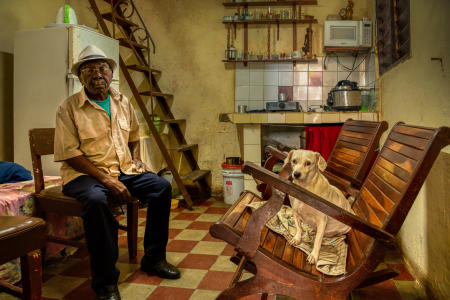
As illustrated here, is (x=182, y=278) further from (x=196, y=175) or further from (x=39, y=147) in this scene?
(x=196, y=175)

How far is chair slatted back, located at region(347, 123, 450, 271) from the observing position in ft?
3.99

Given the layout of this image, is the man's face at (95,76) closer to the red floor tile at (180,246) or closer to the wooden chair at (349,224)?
the red floor tile at (180,246)

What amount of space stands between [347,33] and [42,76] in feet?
11.0

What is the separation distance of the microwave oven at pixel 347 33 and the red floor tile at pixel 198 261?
118 inches

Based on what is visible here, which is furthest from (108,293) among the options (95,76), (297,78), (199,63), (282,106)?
(297,78)

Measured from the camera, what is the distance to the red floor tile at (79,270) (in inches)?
96.0

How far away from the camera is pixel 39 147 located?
7.68ft

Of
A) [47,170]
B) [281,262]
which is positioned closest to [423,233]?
[281,262]

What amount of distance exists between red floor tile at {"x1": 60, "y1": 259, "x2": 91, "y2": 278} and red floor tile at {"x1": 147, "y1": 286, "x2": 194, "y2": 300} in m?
0.57

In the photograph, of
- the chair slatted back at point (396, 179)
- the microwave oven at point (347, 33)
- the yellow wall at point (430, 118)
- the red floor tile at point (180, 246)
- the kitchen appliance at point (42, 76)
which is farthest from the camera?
the microwave oven at point (347, 33)

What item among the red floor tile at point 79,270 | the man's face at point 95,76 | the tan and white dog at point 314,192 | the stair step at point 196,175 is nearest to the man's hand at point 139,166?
the man's face at point 95,76

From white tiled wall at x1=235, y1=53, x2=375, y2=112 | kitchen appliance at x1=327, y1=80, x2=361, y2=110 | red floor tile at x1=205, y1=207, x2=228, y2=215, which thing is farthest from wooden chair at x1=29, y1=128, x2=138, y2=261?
white tiled wall at x1=235, y1=53, x2=375, y2=112

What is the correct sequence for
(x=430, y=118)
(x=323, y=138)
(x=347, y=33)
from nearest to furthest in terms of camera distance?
1. (x=430, y=118)
2. (x=323, y=138)
3. (x=347, y=33)

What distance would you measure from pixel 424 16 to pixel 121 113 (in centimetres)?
217
